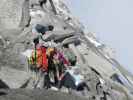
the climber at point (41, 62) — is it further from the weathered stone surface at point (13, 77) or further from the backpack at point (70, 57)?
the backpack at point (70, 57)

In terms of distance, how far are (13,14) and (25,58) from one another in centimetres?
895

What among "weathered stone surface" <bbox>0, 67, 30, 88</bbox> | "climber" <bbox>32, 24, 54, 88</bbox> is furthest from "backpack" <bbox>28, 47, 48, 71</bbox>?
"weathered stone surface" <bbox>0, 67, 30, 88</bbox>

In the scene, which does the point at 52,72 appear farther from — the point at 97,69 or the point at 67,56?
the point at 97,69

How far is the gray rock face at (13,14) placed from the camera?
124 ft

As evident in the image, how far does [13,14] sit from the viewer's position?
127 feet

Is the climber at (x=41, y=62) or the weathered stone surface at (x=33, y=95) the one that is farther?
the climber at (x=41, y=62)

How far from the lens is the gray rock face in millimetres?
37797

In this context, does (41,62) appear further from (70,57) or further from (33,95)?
(70,57)

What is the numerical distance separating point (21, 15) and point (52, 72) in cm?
1166

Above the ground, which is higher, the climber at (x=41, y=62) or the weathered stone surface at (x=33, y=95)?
the weathered stone surface at (x=33, y=95)

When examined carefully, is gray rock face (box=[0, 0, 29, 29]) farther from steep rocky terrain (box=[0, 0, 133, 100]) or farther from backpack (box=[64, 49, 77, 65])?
backpack (box=[64, 49, 77, 65])

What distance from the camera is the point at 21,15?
3906cm

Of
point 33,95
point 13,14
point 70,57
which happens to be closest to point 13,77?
point 33,95

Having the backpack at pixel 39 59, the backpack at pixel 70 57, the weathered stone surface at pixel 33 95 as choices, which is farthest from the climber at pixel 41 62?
the backpack at pixel 70 57
